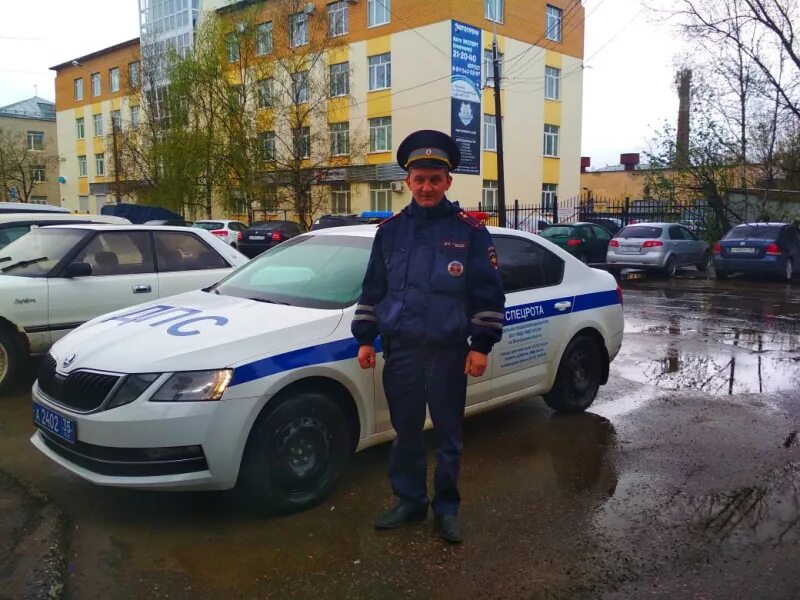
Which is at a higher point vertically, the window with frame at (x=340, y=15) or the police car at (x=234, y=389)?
the window with frame at (x=340, y=15)

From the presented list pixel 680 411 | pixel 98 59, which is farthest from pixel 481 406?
pixel 98 59

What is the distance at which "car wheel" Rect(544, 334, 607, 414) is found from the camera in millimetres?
5383

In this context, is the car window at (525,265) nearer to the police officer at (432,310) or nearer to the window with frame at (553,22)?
the police officer at (432,310)

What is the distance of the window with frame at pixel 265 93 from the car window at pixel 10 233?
73.8ft

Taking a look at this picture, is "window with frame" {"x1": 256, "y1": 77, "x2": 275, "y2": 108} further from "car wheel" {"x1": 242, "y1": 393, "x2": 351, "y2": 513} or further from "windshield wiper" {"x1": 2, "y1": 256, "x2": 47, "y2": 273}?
"car wheel" {"x1": 242, "y1": 393, "x2": 351, "y2": 513}

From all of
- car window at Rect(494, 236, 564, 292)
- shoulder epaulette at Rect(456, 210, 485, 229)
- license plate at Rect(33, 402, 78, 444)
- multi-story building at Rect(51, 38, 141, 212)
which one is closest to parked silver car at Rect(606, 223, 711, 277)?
car window at Rect(494, 236, 564, 292)

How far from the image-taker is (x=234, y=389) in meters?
3.31

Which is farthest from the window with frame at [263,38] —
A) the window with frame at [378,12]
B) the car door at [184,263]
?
the car door at [184,263]

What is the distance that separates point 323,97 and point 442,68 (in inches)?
213

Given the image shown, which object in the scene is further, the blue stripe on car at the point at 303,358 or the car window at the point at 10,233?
the car window at the point at 10,233

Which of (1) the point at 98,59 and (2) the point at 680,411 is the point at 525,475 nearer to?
(2) the point at 680,411

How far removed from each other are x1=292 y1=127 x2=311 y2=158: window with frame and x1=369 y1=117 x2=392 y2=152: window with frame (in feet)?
12.8

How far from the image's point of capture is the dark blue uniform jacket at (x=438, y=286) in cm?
320

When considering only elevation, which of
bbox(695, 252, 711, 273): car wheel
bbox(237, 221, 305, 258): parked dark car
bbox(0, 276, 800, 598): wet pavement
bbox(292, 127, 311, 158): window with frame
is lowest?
bbox(0, 276, 800, 598): wet pavement
